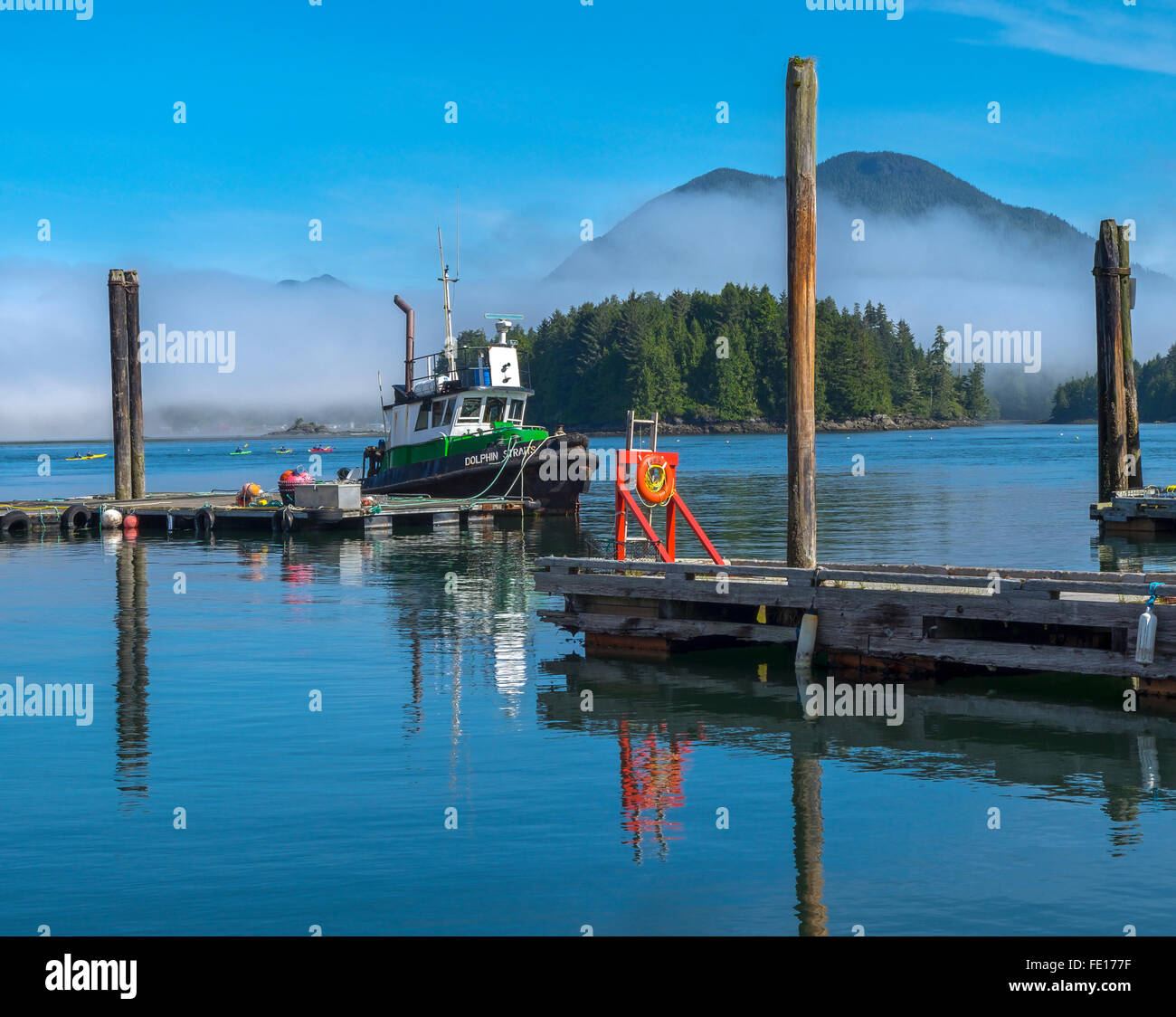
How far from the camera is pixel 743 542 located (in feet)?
110

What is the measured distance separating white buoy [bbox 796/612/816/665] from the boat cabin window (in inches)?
1251

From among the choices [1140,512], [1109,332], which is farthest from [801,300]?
[1140,512]

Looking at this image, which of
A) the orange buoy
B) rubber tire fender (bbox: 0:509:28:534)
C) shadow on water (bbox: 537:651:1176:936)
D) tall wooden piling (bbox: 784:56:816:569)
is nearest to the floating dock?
shadow on water (bbox: 537:651:1176:936)

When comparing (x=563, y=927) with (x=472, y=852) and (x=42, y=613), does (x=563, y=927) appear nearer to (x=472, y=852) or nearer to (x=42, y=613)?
(x=472, y=852)

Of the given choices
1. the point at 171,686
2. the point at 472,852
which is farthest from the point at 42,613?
the point at 472,852

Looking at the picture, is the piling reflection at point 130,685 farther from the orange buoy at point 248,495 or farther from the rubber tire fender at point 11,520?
the rubber tire fender at point 11,520

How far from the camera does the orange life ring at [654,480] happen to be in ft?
55.4

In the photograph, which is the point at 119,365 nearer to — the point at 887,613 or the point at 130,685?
the point at 130,685

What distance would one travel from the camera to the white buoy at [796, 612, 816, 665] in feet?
48.4

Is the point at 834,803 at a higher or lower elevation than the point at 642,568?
lower

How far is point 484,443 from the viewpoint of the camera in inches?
1756

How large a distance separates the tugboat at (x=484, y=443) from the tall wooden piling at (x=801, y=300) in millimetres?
27426

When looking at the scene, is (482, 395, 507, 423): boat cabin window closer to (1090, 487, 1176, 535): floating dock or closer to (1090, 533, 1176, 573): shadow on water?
(1090, 533, 1176, 573): shadow on water

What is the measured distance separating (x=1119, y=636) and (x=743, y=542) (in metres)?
20.7
